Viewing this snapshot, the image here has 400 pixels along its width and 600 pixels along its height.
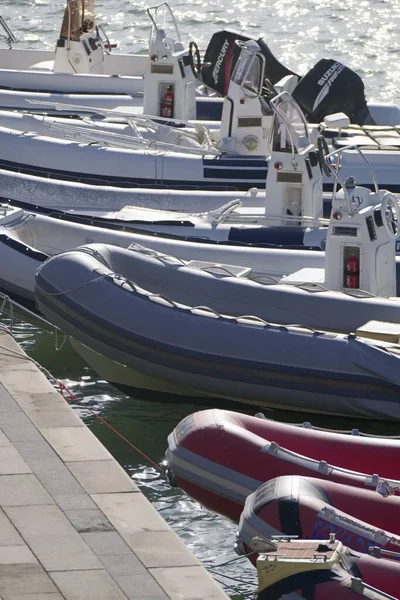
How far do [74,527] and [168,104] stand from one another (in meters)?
9.47

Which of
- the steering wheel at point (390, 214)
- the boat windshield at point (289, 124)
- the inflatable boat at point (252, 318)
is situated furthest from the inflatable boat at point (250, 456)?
the boat windshield at point (289, 124)

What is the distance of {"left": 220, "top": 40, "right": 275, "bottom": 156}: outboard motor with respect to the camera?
13672mm

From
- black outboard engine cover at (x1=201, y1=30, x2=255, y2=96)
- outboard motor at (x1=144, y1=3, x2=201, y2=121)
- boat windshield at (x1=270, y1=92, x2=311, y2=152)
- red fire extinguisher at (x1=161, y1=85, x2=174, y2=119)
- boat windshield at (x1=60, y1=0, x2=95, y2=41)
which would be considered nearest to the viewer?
boat windshield at (x1=270, y1=92, x2=311, y2=152)

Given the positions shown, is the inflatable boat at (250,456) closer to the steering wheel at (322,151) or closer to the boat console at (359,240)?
the boat console at (359,240)

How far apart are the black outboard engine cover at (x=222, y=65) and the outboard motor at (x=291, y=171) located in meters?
5.28

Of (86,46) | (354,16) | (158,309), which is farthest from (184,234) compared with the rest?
(354,16)

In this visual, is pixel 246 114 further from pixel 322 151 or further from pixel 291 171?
pixel 322 151

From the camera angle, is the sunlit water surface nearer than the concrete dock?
No

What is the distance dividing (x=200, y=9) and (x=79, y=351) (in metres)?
19.6

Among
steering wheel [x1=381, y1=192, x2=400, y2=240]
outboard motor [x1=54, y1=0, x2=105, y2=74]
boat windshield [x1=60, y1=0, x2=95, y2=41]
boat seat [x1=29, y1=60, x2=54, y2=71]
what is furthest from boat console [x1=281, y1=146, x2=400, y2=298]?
boat seat [x1=29, y1=60, x2=54, y2=71]

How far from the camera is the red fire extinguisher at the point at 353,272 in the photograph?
9820 mm

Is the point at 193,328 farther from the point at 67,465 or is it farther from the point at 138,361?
the point at 67,465

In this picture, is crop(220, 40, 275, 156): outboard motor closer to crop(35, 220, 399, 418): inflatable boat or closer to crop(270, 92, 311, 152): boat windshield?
crop(270, 92, 311, 152): boat windshield

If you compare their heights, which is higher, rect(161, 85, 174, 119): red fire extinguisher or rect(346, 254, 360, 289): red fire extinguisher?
rect(161, 85, 174, 119): red fire extinguisher
